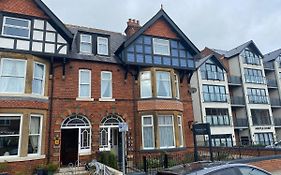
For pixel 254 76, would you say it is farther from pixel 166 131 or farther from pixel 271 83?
pixel 166 131

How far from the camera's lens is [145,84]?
17.4 meters

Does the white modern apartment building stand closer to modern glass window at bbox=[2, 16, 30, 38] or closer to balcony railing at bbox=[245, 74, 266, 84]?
balcony railing at bbox=[245, 74, 266, 84]

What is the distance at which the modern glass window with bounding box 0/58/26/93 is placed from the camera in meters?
12.9

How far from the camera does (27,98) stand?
42.7 ft

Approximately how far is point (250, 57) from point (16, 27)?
3407 cm

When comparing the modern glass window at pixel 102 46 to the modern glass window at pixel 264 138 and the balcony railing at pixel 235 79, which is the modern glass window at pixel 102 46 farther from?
the modern glass window at pixel 264 138

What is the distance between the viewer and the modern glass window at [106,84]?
1642 centimetres

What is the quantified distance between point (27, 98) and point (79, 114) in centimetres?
339

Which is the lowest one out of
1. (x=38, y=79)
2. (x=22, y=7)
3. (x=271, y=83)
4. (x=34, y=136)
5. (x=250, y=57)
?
(x=34, y=136)

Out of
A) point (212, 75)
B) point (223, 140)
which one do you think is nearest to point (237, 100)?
point (212, 75)

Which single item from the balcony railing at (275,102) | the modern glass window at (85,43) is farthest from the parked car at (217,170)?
the balcony railing at (275,102)

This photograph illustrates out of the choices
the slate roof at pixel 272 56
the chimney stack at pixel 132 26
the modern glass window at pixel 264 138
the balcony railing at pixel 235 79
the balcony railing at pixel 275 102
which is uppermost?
the slate roof at pixel 272 56

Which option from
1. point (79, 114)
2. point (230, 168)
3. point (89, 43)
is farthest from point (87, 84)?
point (230, 168)

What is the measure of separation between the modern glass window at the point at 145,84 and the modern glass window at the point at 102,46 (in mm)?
3391
